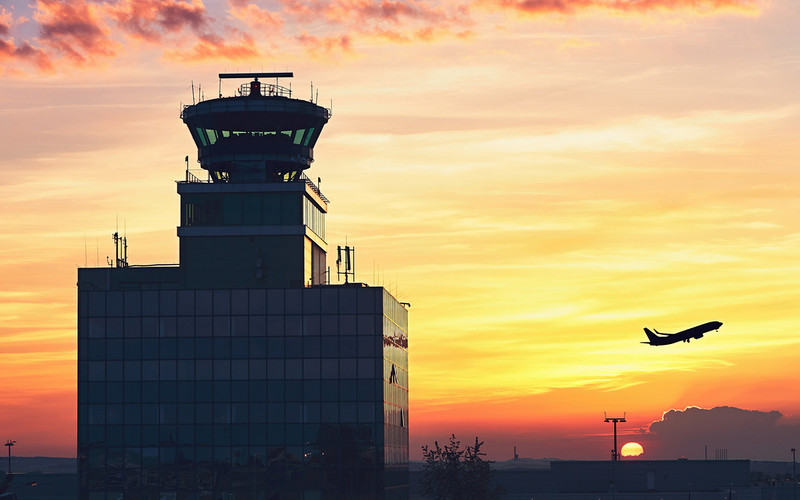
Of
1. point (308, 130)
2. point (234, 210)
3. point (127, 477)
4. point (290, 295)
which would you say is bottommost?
point (127, 477)

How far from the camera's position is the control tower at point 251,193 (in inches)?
5049

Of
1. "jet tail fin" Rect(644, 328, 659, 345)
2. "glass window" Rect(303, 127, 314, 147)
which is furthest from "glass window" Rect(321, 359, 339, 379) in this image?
"jet tail fin" Rect(644, 328, 659, 345)

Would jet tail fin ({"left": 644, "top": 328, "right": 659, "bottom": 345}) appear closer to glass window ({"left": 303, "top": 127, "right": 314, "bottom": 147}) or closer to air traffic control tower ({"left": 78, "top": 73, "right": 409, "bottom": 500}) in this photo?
air traffic control tower ({"left": 78, "top": 73, "right": 409, "bottom": 500})

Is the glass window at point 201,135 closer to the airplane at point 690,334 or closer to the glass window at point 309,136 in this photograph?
the glass window at point 309,136

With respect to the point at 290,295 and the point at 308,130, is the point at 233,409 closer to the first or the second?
the point at 290,295

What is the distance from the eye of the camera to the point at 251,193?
5148 inches

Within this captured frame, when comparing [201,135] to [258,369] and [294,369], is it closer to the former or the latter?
[258,369]

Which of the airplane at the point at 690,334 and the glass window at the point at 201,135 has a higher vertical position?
the glass window at the point at 201,135

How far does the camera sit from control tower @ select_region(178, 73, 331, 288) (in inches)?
5049

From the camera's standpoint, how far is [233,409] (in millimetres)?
120312

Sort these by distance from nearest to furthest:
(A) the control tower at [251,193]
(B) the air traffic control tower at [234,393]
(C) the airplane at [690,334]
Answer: (C) the airplane at [690,334] < (B) the air traffic control tower at [234,393] < (A) the control tower at [251,193]

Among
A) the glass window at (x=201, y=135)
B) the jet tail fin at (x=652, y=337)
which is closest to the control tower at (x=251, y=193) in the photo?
the glass window at (x=201, y=135)

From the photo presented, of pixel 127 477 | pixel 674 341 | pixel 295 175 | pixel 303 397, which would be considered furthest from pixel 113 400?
pixel 674 341

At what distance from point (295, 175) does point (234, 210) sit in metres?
8.36
